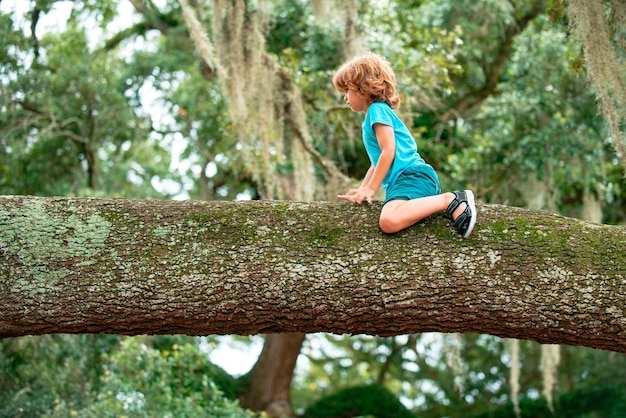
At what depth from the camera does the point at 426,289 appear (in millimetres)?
3021

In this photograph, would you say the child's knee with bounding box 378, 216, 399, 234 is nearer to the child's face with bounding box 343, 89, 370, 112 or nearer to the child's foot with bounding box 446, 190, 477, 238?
the child's foot with bounding box 446, 190, 477, 238

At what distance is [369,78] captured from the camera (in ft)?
11.4

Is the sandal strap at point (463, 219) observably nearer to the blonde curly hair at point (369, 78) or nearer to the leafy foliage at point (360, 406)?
the blonde curly hair at point (369, 78)

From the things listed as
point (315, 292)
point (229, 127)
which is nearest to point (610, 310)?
point (315, 292)

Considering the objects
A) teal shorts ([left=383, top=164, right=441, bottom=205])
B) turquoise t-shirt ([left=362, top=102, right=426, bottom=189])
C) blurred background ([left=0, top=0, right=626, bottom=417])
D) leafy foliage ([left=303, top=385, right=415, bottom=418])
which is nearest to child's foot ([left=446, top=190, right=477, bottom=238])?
teal shorts ([left=383, top=164, right=441, bottom=205])

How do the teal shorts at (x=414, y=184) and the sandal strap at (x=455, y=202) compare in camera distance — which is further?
the teal shorts at (x=414, y=184)

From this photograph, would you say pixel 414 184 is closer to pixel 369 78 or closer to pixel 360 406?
pixel 369 78

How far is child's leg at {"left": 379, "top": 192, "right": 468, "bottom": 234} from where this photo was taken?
3.14 meters

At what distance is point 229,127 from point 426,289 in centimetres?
511

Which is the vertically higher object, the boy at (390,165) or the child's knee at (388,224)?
the boy at (390,165)

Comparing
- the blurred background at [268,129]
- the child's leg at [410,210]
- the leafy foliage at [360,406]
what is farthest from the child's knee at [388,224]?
the leafy foliage at [360,406]

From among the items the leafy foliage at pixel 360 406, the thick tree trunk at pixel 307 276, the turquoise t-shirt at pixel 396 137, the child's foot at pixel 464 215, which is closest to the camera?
the thick tree trunk at pixel 307 276

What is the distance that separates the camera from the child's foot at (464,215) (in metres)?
3.12

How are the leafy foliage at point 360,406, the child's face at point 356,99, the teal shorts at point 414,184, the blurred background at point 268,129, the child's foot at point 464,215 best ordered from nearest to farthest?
the child's foot at point 464,215 → the teal shorts at point 414,184 → the child's face at point 356,99 → the blurred background at point 268,129 → the leafy foliage at point 360,406
